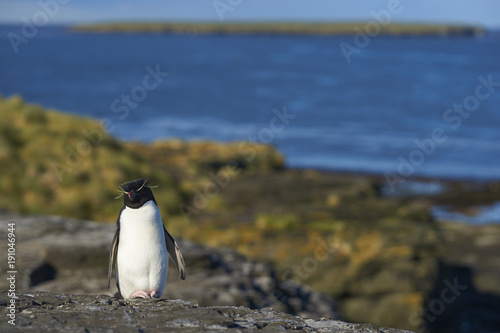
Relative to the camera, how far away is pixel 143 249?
643 cm

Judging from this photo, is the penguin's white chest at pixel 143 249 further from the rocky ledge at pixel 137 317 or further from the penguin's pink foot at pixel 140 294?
the rocky ledge at pixel 137 317

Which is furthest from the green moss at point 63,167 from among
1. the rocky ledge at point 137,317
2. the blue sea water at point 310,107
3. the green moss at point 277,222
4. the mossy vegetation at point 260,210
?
the blue sea water at point 310,107

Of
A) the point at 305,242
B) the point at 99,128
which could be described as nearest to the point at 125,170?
the point at 99,128

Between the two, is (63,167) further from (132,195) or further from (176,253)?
(132,195)

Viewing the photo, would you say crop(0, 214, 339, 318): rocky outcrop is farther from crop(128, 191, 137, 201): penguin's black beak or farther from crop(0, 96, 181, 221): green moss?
crop(0, 96, 181, 221): green moss

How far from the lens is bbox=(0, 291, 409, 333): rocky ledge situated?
17.0 feet

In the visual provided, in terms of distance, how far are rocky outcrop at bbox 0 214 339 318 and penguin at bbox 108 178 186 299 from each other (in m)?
3.96

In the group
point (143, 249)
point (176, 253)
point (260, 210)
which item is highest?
point (260, 210)

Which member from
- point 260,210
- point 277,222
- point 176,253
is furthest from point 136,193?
point 260,210

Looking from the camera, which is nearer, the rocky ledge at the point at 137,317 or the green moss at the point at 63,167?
the rocky ledge at the point at 137,317

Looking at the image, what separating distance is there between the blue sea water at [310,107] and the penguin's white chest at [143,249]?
112ft

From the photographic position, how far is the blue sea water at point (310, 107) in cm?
4594

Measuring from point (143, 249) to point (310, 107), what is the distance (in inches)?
2633

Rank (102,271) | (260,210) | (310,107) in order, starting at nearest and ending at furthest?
(102,271) → (260,210) → (310,107)
